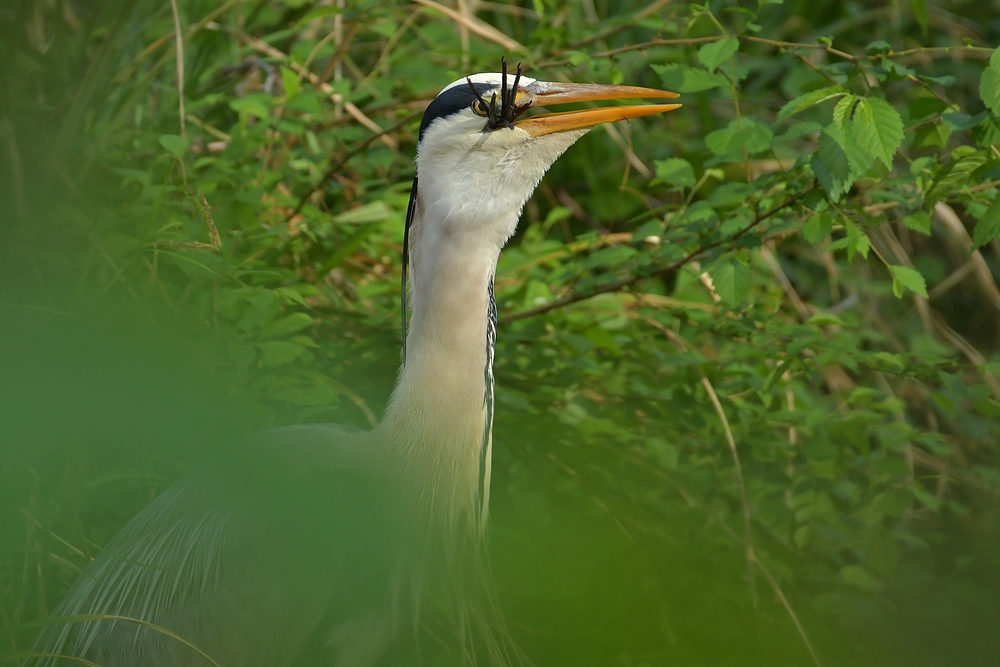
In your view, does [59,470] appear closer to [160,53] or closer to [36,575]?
[36,575]

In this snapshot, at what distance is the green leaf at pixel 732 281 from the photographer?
5.68 feet

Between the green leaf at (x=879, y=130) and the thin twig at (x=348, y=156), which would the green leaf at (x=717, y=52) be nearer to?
the green leaf at (x=879, y=130)

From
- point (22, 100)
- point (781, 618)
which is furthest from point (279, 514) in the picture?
point (22, 100)

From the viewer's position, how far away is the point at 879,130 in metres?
1.38

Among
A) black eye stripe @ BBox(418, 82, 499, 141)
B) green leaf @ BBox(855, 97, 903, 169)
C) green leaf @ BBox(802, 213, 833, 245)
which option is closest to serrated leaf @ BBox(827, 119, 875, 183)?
green leaf @ BBox(855, 97, 903, 169)

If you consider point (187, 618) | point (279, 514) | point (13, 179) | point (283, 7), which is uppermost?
point (283, 7)

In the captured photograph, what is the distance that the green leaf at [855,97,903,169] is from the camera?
1359 millimetres

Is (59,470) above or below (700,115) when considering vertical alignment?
below

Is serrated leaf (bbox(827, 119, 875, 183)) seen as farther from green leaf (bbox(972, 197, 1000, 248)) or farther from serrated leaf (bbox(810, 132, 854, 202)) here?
green leaf (bbox(972, 197, 1000, 248))

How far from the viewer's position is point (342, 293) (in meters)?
2.69

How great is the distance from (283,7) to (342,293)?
122cm

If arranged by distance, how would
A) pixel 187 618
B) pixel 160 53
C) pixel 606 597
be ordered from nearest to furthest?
pixel 606 597 → pixel 187 618 → pixel 160 53

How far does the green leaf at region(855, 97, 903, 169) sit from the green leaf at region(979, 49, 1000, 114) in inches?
5.0

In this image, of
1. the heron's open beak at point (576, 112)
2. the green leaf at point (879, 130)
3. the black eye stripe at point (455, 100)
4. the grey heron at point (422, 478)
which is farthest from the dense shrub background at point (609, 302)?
the black eye stripe at point (455, 100)
